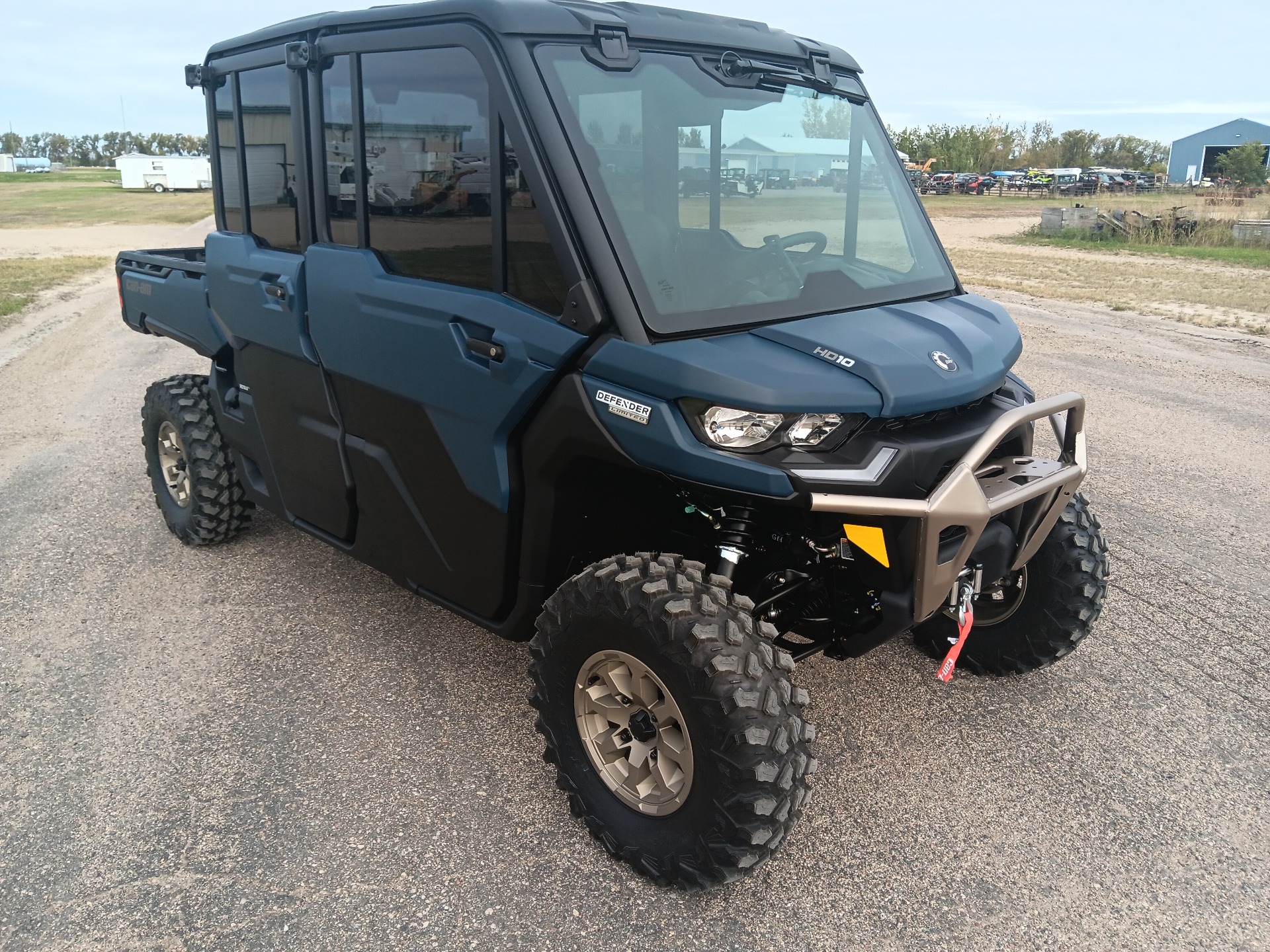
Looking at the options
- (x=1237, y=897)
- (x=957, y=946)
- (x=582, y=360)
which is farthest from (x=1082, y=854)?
(x=582, y=360)

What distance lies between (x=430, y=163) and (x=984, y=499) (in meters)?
1.97

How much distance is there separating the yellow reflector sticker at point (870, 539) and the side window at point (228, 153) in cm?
309

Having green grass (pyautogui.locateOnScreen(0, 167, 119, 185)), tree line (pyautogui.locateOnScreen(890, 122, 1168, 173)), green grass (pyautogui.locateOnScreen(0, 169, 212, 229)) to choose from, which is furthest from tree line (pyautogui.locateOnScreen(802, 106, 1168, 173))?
green grass (pyautogui.locateOnScreen(0, 167, 119, 185))

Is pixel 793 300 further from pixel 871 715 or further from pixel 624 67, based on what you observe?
pixel 871 715

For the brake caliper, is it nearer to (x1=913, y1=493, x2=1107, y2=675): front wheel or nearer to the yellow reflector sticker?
(x1=913, y1=493, x2=1107, y2=675): front wheel

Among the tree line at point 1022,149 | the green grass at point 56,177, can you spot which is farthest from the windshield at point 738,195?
the green grass at point 56,177

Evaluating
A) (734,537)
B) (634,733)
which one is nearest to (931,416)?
(734,537)

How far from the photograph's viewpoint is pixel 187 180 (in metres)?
76.5

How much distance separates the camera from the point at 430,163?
3172 millimetres

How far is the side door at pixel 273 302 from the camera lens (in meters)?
3.80

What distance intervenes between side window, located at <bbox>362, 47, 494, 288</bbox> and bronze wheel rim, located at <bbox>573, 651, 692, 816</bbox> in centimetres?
122

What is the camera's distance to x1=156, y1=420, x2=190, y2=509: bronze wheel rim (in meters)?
5.21

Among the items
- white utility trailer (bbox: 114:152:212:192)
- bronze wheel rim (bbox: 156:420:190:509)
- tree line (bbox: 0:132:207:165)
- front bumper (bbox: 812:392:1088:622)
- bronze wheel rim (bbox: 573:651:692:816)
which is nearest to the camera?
front bumper (bbox: 812:392:1088:622)

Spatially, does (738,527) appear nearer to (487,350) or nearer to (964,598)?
(964,598)
